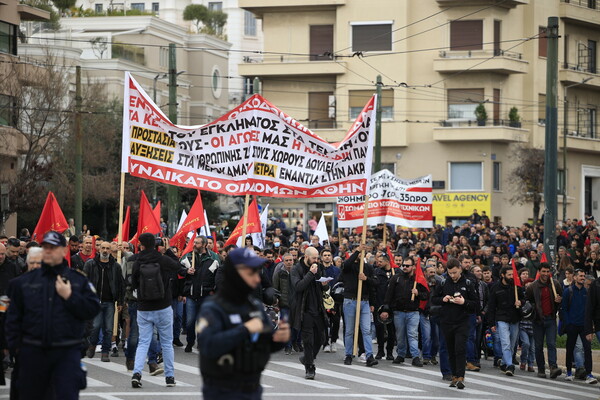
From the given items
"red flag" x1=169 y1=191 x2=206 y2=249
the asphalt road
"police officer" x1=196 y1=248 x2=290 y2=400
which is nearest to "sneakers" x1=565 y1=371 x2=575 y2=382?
the asphalt road

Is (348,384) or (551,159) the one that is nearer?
(348,384)

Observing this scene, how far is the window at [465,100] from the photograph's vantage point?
177ft

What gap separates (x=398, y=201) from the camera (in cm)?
2972

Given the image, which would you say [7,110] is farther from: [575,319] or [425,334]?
[575,319]

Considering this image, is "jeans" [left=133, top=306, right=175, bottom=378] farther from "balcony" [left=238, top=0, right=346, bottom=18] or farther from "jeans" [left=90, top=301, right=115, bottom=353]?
"balcony" [left=238, top=0, right=346, bottom=18]

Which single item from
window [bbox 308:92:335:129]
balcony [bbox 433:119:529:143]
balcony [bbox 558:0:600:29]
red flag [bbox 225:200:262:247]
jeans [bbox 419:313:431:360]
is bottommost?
jeans [bbox 419:313:431:360]

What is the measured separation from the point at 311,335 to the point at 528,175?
37350 millimetres

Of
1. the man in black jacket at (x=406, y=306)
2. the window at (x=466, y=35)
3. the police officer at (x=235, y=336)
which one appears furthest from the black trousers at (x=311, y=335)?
the window at (x=466, y=35)

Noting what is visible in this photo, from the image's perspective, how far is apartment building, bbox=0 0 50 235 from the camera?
39388 mm

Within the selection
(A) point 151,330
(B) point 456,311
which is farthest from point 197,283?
(B) point 456,311

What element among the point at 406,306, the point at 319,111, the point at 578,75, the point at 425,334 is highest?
the point at 578,75

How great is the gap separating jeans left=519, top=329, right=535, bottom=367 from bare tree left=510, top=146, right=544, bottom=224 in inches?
1286

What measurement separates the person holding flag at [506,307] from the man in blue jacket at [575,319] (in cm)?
76

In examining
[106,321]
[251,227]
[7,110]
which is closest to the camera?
[106,321]
